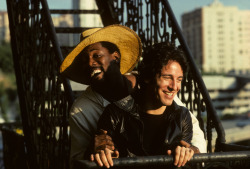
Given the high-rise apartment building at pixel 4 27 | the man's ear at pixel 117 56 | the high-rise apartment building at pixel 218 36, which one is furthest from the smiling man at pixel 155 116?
the high-rise apartment building at pixel 218 36

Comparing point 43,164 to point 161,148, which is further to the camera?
point 43,164

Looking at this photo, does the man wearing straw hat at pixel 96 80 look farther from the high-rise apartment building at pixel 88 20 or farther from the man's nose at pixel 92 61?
the high-rise apartment building at pixel 88 20

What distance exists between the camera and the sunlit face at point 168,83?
247 cm

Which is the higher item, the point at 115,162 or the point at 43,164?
the point at 115,162

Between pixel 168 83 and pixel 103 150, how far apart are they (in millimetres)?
619

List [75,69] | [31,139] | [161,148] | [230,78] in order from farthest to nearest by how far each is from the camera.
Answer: [230,78] < [31,139] < [75,69] < [161,148]

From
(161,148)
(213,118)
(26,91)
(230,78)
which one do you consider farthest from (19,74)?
(230,78)

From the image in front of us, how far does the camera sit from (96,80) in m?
2.79

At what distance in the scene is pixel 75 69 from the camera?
10.2ft

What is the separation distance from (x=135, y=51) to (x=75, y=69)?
560mm

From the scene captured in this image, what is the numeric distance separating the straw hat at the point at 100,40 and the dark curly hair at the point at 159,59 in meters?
0.49

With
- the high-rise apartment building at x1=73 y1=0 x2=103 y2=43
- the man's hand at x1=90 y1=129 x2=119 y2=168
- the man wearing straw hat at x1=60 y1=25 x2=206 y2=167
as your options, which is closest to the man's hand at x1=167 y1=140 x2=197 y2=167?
the man's hand at x1=90 y1=129 x2=119 y2=168

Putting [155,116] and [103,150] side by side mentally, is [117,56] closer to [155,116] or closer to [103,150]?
[155,116]

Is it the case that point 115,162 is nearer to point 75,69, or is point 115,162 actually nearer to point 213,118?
point 75,69
